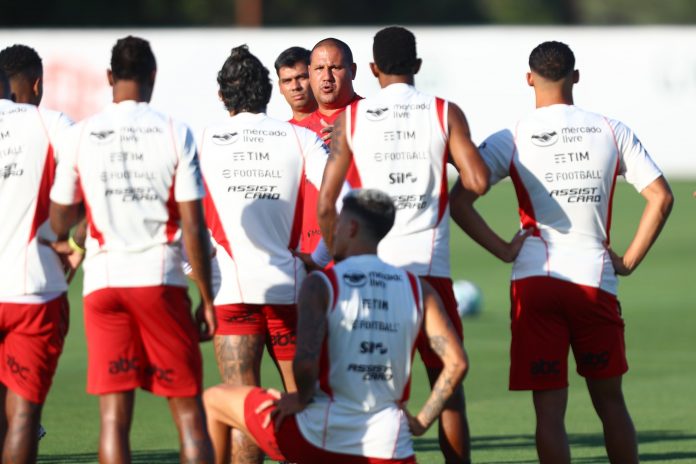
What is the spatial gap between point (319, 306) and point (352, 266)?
0.83ft

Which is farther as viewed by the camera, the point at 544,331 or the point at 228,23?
the point at 228,23

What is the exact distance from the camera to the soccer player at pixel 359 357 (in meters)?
6.56

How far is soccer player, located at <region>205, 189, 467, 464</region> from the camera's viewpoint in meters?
6.56

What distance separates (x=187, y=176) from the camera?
23.8ft

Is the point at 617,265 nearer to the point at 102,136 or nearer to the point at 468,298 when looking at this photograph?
the point at 102,136

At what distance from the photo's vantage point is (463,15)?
186 ft

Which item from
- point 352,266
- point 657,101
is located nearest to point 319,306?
point 352,266

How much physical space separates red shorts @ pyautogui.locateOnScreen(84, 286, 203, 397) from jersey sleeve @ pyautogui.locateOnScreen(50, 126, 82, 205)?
50cm

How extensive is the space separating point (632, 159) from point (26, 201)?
11.1ft

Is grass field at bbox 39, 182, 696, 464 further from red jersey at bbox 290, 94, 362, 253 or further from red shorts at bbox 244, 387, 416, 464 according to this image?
red shorts at bbox 244, 387, 416, 464

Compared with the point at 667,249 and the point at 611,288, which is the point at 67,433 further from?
the point at 667,249

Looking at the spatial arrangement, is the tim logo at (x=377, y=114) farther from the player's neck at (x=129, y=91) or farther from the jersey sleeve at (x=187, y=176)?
the player's neck at (x=129, y=91)

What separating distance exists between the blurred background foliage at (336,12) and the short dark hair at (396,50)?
1669 inches

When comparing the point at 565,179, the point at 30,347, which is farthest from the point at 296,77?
the point at 30,347
